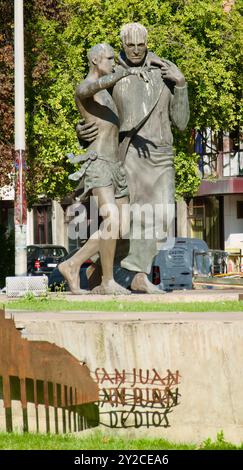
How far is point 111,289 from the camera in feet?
46.7

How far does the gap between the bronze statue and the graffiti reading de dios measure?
16.1 ft

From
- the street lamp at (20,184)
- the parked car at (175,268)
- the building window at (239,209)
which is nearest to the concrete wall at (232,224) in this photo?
the building window at (239,209)

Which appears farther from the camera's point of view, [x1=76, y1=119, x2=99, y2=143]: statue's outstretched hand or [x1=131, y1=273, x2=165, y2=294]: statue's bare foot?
[x1=131, y1=273, x2=165, y2=294]: statue's bare foot

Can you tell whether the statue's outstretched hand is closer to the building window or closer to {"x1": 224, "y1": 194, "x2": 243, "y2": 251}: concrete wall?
{"x1": 224, "y1": 194, "x2": 243, "y2": 251}: concrete wall

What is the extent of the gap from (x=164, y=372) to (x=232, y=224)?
43.4m

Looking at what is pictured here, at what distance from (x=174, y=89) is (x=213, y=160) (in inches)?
1460

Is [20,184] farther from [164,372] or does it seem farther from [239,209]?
[239,209]

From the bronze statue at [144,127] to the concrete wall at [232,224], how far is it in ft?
123

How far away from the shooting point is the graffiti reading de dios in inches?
381

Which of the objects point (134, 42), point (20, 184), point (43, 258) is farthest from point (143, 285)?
point (43, 258)

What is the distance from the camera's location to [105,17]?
36375mm

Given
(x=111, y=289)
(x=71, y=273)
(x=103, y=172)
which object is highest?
(x=103, y=172)

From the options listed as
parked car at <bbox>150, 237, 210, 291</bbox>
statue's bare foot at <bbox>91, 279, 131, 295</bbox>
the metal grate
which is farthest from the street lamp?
the metal grate
